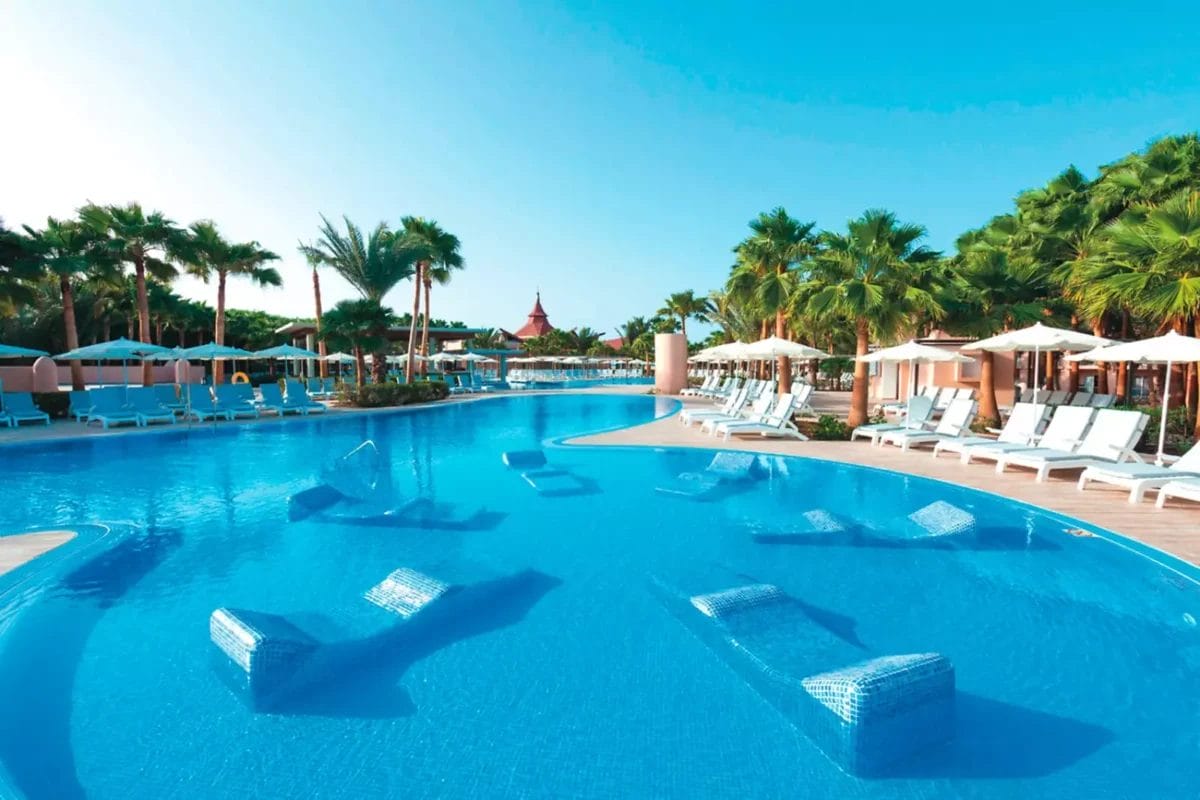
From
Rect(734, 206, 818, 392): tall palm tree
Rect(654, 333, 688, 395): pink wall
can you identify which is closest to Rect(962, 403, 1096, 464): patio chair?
Rect(734, 206, 818, 392): tall palm tree

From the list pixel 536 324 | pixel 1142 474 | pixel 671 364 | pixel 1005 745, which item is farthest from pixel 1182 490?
pixel 536 324

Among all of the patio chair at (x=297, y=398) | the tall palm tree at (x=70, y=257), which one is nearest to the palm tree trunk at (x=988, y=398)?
the patio chair at (x=297, y=398)

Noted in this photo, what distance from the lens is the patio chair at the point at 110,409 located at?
14.5m

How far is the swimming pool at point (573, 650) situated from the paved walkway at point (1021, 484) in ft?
1.31

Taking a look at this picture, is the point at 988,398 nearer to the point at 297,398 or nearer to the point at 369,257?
the point at 297,398

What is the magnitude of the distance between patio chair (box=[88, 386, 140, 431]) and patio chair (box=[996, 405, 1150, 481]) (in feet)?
59.4

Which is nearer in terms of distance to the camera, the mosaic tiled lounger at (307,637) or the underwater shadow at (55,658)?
the underwater shadow at (55,658)

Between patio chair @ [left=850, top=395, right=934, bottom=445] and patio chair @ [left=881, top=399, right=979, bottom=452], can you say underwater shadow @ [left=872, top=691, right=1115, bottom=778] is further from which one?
patio chair @ [left=850, top=395, right=934, bottom=445]

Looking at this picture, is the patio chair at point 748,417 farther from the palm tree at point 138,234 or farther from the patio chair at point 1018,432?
the palm tree at point 138,234

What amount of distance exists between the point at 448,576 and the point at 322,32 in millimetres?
12266

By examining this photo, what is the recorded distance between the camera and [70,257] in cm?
1673

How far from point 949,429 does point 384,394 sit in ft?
A: 55.3

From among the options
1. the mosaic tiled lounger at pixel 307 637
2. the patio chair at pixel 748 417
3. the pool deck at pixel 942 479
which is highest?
the patio chair at pixel 748 417

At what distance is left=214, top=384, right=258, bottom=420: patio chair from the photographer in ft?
54.3
